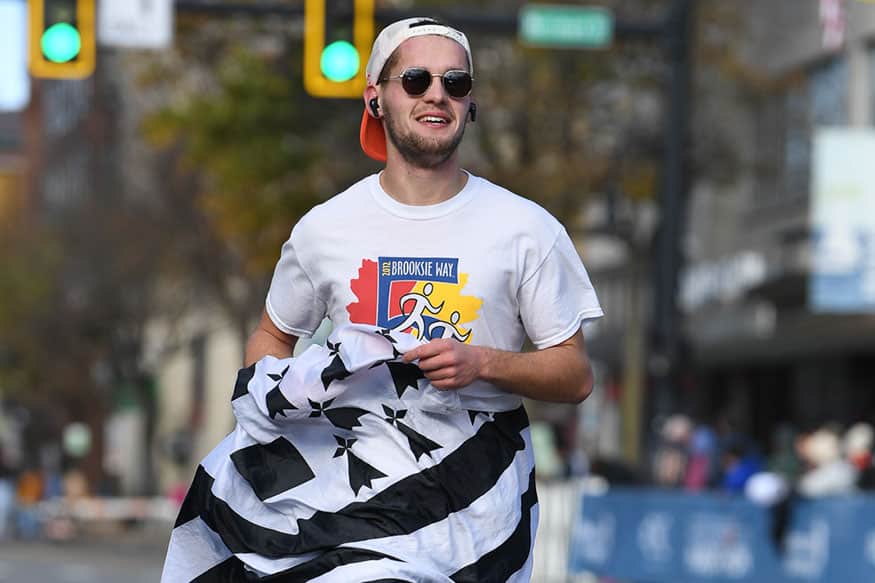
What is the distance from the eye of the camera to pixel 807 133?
108 ft

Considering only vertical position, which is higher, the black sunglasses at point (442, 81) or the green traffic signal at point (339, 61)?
the green traffic signal at point (339, 61)

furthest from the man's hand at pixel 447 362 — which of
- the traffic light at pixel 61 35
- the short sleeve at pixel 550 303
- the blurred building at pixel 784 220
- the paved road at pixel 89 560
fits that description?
the blurred building at pixel 784 220

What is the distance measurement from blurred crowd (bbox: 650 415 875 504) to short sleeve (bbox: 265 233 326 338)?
34.4 feet

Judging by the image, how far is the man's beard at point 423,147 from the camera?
4.48 meters

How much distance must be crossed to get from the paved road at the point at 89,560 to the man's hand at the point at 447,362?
21375mm

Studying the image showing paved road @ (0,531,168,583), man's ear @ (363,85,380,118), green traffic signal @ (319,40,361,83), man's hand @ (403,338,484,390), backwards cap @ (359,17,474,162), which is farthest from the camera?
paved road @ (0,531,168,583)

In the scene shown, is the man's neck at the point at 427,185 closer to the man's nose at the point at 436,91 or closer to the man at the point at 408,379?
the man at the point at 408,379

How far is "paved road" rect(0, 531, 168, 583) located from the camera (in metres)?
26.6

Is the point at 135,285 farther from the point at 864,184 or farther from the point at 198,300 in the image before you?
the point at 864,184

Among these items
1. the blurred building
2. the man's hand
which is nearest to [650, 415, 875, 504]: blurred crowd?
the blurred building

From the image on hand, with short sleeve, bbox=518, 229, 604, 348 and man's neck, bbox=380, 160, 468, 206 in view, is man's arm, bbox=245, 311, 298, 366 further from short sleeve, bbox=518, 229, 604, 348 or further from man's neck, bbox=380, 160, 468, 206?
short sleeve, bbox=518, 229, 604, 348

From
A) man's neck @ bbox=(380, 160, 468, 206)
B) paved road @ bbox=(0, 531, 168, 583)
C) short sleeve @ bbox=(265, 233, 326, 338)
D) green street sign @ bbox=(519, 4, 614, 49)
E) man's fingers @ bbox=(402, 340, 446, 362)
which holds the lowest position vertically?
paved road @ bbox=(0, 531, 168, 583)

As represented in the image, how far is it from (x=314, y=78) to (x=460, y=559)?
11405 mm

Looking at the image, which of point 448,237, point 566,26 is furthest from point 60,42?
point 448,237
